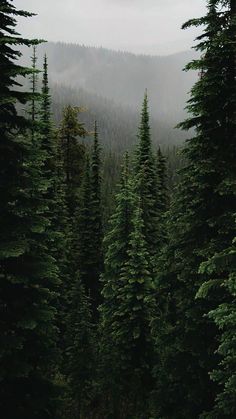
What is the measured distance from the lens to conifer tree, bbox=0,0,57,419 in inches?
394

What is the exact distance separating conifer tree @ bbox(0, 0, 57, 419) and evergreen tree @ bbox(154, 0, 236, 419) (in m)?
3.89

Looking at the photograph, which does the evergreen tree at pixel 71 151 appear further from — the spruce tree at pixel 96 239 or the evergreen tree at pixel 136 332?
the evergreen tree at pixel 136 332

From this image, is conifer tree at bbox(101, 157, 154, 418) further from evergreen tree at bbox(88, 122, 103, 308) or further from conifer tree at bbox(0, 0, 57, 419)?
evergreen tree at bbox(88, 122, 103, 308)

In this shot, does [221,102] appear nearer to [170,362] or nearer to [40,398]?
[170,362]

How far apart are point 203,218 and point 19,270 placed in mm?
5611

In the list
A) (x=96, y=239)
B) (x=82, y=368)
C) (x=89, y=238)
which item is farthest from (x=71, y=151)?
(x=82, y=368)

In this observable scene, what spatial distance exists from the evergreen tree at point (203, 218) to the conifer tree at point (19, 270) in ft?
12.7

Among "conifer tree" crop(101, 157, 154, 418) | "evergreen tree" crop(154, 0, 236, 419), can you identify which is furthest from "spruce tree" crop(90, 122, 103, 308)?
"evergreen tree" crop(154, 0, 236, 419)

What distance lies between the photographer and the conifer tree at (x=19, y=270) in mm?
10000

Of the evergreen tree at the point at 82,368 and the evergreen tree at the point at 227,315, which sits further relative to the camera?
the evergreen tree at the point at 82,368

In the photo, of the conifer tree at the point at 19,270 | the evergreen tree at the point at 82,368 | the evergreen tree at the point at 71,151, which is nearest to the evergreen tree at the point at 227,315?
the conifer tree at the point at 19,270

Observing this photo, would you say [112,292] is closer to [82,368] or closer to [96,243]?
[82,368]

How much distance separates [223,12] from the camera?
12062mm

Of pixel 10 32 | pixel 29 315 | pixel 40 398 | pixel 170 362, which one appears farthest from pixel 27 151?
pixel 170 362
